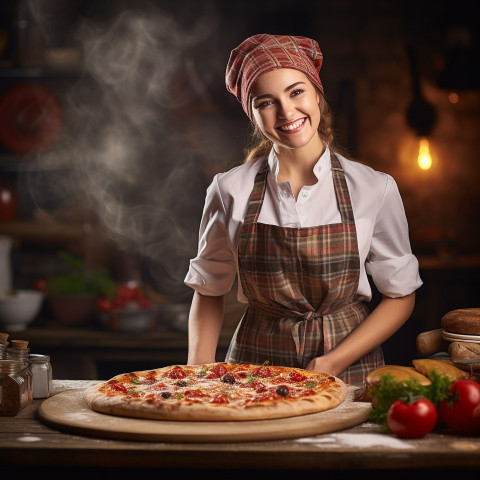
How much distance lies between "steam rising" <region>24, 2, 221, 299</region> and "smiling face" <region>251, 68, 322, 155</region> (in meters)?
2.88

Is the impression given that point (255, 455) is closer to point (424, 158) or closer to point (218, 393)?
point (218, 393)

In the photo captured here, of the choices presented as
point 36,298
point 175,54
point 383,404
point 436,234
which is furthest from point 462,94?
point 383,404

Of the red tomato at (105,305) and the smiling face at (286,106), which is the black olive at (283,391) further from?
the red tomato at (105,305)

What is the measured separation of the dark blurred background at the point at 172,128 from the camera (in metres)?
5.09

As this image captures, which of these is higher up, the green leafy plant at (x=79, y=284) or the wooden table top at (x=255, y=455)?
the green leafy plant at (x=79, y=284)

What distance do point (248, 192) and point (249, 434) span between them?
1073 mm

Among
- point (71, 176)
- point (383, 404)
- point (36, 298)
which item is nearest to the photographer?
point (383, 404)

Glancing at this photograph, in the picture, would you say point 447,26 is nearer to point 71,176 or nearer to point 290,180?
point 71,176

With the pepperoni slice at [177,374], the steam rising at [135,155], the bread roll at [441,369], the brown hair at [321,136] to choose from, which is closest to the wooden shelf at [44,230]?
the steam rising at [135,155]

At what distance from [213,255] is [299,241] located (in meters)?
0.34

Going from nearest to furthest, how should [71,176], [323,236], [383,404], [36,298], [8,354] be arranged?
[383,404], [8,354], [323,236], [36,298], [71,176]

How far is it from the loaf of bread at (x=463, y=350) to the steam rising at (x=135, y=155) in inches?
124

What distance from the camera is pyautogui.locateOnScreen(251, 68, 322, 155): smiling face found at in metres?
2.36

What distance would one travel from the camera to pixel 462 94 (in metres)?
5.92
